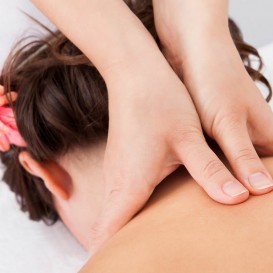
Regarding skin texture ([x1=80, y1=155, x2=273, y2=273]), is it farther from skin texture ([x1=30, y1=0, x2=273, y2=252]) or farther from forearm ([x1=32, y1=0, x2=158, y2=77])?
forearm ([x1=32, y1=0, x2=158, y2=77])

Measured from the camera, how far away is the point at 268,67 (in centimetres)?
170

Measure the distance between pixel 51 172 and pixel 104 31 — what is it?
15.6 inches

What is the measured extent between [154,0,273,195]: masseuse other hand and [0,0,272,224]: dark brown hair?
14 cm

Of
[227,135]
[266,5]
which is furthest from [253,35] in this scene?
[227,135]

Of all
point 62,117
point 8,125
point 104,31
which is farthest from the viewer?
point 8,125

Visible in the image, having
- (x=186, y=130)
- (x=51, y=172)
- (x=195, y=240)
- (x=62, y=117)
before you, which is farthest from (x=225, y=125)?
(x=51, y=172)

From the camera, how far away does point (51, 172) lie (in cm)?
122

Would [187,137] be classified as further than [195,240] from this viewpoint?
Yes

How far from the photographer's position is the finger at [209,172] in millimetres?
794

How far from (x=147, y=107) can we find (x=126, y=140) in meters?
0.06

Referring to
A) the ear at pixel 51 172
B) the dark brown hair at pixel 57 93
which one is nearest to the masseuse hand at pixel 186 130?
the dark brown hair at pixel 57 93

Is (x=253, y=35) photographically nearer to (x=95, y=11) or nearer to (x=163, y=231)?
(x=95, y=11)

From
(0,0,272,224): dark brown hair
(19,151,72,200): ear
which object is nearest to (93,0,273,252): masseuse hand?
(0,0,272,224): dark brown hair

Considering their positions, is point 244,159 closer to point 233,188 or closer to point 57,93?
point 233,188
